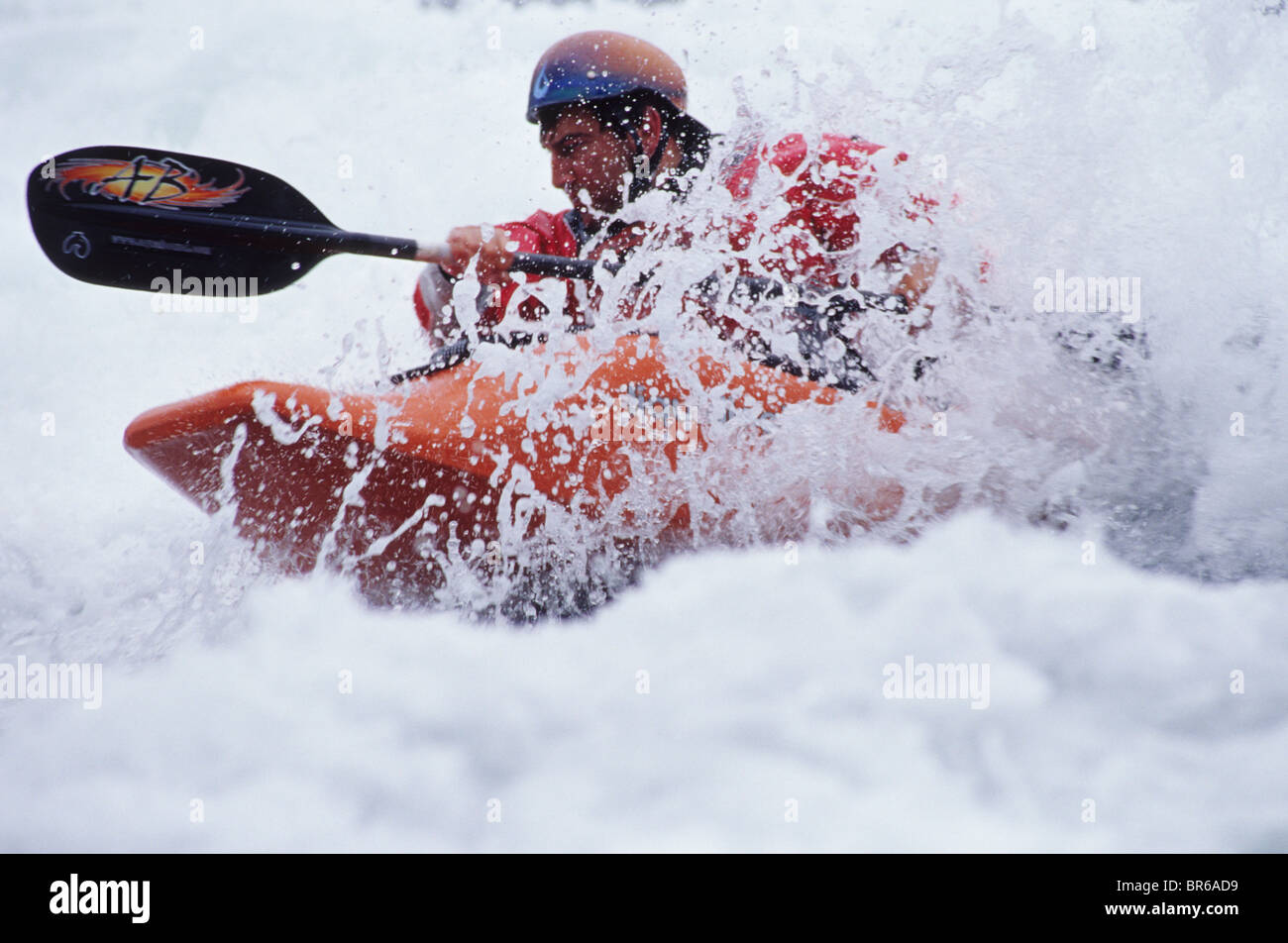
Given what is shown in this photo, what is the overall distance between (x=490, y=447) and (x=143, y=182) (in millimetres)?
1086

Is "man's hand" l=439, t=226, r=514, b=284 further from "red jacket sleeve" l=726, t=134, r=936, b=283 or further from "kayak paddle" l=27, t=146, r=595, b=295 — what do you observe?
"red jacket sleeve" l=726, t=134, r=936, b=283

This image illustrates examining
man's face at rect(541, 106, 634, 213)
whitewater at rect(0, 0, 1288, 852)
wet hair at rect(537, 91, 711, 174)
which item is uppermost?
wet hair at rect(537, 91, 711, 174)

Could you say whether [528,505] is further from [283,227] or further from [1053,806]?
[1053,806]

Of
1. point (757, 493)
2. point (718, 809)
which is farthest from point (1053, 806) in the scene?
point (757, 493)

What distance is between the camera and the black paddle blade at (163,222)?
2.12m

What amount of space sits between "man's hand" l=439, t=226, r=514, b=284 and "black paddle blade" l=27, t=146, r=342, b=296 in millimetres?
285

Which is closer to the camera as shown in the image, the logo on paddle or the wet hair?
the logo on paddle

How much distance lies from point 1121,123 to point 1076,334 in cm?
60

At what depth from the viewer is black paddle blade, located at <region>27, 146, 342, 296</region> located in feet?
6.95

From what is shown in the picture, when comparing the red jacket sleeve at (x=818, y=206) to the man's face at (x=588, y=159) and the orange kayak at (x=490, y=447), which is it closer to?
the orange kayak at (x=490, y=447)

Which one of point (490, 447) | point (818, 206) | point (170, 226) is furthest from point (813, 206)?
point (170, 226)

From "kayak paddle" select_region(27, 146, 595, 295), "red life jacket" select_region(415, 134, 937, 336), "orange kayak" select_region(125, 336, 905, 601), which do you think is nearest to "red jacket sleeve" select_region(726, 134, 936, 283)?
Result: "red life jacket" select_region(415, 134, 937, 336)

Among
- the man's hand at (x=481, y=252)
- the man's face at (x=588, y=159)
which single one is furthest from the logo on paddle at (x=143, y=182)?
the man's face at (x=588, y=159)

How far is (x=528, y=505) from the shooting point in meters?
1.87
